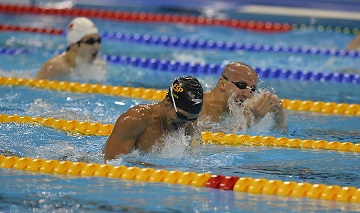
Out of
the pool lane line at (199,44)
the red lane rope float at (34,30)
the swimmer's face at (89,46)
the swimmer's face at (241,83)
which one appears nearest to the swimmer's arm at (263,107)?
the swimmer's face at (241,83)

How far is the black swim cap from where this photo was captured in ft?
14.3

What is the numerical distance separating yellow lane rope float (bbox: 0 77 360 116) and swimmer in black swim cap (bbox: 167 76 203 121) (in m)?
2.38

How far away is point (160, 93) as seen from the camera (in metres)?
6.95

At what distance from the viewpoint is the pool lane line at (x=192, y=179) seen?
4203 millimetres

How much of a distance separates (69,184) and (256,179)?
0.97 meters

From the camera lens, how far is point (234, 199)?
4113 mm

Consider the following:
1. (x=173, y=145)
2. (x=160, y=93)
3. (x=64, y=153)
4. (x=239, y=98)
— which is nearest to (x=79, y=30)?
(x=160, y=93)

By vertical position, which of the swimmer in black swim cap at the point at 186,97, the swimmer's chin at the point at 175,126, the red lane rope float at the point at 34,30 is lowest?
the red lane rope float at the point at 34,30

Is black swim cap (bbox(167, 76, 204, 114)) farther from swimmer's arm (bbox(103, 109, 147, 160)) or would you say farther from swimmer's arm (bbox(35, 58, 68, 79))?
swimmer's arm (bbox(35, 58, 68, 79))

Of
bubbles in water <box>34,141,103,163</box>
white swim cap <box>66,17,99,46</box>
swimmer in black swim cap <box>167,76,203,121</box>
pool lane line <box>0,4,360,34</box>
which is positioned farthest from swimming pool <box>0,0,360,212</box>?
white swim cap <box>66,17,99,46</box>

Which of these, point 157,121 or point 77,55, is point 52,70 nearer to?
point 77,55

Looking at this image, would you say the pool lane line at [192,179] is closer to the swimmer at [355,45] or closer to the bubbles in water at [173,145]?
the bubbles in water at [173,145]

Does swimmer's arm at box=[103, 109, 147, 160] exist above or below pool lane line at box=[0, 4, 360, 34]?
above

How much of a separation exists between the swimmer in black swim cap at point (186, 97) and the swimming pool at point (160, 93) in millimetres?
274
